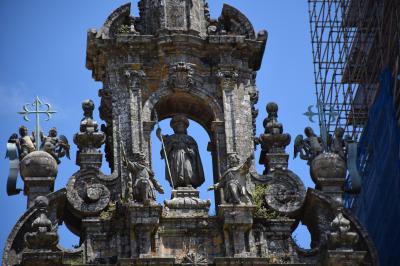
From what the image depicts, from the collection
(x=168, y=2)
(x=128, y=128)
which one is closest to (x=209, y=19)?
(x=168, y=2)

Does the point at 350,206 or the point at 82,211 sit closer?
the point at 82,211

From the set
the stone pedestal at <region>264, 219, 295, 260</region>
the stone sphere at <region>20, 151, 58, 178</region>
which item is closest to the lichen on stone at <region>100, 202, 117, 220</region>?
the stone sphere at <region>20, 151, 58, 178</region>

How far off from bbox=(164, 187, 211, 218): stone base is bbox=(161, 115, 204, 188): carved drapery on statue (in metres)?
0.50

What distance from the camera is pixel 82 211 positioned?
35.1 metres

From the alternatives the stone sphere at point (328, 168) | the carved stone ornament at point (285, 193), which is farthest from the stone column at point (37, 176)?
the stone sphere at point (328, 168)

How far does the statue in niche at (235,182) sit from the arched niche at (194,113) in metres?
0.44

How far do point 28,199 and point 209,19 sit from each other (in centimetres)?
667

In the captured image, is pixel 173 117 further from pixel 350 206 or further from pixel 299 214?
pixel 350 206

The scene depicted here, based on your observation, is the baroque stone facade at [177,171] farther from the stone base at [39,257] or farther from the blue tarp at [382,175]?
the blue tarp at [382,175]

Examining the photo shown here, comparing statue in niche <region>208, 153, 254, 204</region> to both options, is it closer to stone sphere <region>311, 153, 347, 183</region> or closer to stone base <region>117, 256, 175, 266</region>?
stone sphere <region>311, 153, 347, 183</region>

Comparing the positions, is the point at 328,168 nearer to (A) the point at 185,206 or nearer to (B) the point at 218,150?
(B) the point at 218,150

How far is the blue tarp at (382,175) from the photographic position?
37.8 m

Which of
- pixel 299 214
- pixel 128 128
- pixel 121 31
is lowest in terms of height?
pixel 299 214

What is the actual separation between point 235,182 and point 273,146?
65.7 inches
